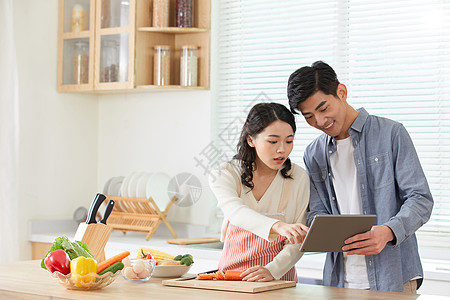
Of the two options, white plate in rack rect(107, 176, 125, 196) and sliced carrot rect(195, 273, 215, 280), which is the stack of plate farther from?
sliced carrot rect(195, 273, 215, 280)

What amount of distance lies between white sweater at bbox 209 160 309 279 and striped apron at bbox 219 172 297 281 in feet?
0.06

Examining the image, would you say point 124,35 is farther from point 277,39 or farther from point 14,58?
point 277,39

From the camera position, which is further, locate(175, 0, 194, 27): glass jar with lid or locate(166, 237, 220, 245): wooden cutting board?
locate(175, 0, 194, 27): glass jar with lid

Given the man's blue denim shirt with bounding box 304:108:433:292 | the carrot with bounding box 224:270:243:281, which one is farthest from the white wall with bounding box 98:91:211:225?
the carrot with bounding box 224:270:243:281

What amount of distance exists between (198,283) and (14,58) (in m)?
2.32

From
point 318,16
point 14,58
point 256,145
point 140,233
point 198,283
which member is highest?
point 318,16

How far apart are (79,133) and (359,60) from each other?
1878 mm

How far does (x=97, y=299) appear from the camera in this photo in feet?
5.70

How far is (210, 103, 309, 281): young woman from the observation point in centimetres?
206

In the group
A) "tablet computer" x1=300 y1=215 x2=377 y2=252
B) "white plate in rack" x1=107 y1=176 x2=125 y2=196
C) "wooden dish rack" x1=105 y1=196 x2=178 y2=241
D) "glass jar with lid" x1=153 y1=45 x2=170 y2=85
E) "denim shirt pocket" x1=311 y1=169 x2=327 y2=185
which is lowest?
"wooden dish rack" x1=105 y1=196 x2=178 y2=241

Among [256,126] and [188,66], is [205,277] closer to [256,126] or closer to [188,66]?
[256,126]

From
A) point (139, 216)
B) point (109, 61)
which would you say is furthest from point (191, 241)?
point (109, 61)

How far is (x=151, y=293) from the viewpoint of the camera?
71.7 inches

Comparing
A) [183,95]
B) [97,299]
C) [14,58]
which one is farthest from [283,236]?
[14,58]
